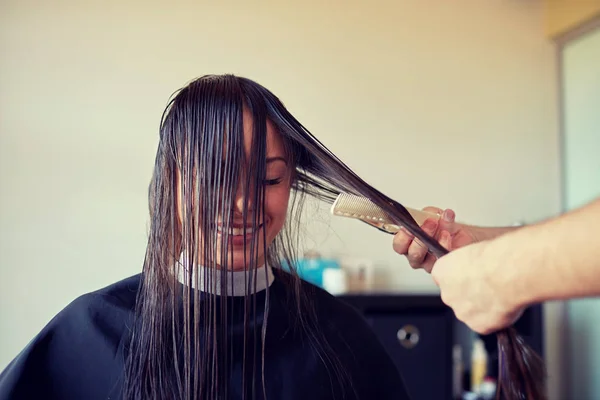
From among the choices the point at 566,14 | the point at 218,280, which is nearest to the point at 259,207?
the point at 218,280

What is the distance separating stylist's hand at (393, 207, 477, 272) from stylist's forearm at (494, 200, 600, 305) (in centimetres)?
28

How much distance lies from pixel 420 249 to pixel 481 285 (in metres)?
0.29

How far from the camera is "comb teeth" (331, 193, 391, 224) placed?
86 cm

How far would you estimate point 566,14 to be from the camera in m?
2.61

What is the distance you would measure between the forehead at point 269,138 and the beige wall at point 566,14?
2.10 m

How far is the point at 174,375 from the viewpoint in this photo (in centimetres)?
90

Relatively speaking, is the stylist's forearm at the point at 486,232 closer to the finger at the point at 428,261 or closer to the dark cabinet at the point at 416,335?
the finger at the point at 428,261

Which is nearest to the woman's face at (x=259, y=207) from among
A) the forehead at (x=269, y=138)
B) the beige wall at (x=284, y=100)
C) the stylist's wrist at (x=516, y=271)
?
the forehead at (x=269, y=138)

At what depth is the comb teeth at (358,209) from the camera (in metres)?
0.86

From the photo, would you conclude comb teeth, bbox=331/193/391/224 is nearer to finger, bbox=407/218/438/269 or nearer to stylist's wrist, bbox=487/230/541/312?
finger, bbox=407/218/438/269

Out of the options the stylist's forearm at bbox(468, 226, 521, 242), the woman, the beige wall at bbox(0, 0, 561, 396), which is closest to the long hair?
the woman

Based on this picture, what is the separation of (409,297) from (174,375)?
1.33 metres

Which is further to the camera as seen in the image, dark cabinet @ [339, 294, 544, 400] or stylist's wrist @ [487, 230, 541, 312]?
dark cabinet @ [339, 294, 544, 400]

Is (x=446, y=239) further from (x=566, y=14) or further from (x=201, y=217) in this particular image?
(x=566, y=14)
